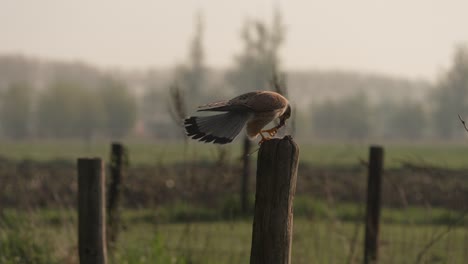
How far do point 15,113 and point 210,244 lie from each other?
12467 cm

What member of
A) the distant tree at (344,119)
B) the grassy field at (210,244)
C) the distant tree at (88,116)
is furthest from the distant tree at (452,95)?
the grassy field at (210,244)

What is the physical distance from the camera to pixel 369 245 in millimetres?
7453

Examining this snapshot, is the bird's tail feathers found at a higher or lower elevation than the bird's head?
lower

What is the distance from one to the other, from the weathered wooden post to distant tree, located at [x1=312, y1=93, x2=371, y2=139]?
13759 cm

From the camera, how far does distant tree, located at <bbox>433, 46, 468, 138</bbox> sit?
125 meters

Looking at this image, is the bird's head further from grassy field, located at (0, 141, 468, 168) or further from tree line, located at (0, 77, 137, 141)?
tree line, located at (0, 77, 137, 141)

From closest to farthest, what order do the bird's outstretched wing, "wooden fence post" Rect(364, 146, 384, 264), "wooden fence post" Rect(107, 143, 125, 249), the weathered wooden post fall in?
1. the weathered wooden post
2. the bird's outstretched wing
3. "wooden fence post" Rect(364, 146, 384, 264)
4. "wooden fence post" Rect(107, 143, 125, 249)

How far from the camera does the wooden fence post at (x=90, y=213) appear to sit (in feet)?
15.7

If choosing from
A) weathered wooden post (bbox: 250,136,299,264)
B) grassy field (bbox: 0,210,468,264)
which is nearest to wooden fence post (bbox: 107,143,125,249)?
grassy field (bbox: 0,210,468,264)

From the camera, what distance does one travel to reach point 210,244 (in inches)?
390

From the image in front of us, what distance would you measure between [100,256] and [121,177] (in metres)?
3.22

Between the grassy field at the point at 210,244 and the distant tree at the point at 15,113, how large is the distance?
397 ft

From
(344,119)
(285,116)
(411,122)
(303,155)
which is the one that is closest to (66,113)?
(344,119)

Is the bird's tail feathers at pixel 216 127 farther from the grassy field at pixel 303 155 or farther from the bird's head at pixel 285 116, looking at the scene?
the grassy field at pixel 303 155
